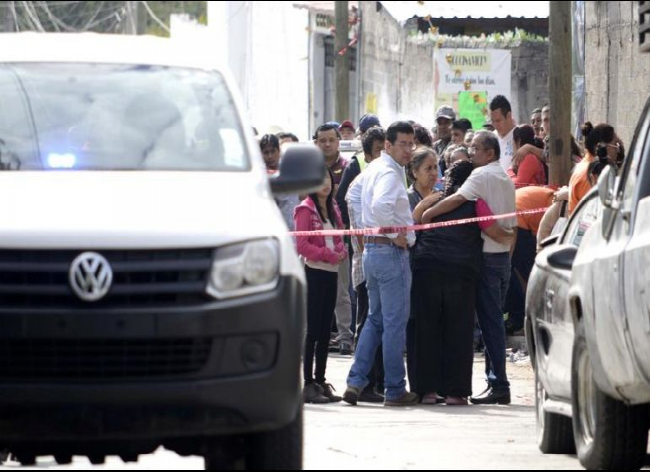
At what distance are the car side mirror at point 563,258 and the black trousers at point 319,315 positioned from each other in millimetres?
4290

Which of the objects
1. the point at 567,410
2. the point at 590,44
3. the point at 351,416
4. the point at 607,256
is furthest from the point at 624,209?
the point at 590,44

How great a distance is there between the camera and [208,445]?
23.7ft

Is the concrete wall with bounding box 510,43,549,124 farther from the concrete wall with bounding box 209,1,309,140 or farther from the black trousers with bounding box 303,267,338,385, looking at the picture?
the black trousers with bounding box 303,267,338,385

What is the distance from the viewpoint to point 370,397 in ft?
43.3

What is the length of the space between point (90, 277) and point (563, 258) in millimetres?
3020

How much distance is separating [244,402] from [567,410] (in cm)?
261

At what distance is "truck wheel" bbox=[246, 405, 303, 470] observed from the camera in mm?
7129

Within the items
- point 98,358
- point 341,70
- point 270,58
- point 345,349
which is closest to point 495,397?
point 345,349

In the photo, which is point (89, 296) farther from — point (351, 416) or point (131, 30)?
point (131, 30)

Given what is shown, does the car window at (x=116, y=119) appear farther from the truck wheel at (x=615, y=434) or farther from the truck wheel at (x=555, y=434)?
the truck wheel at (x=555, y=434)

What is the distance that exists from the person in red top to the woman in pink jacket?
12.9ft

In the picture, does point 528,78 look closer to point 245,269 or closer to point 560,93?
point 560,93

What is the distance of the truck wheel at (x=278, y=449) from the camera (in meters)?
7.13

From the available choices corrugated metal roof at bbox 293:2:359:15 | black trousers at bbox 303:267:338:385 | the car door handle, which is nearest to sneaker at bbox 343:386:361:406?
black trousers at bbox 303:267:338:385
